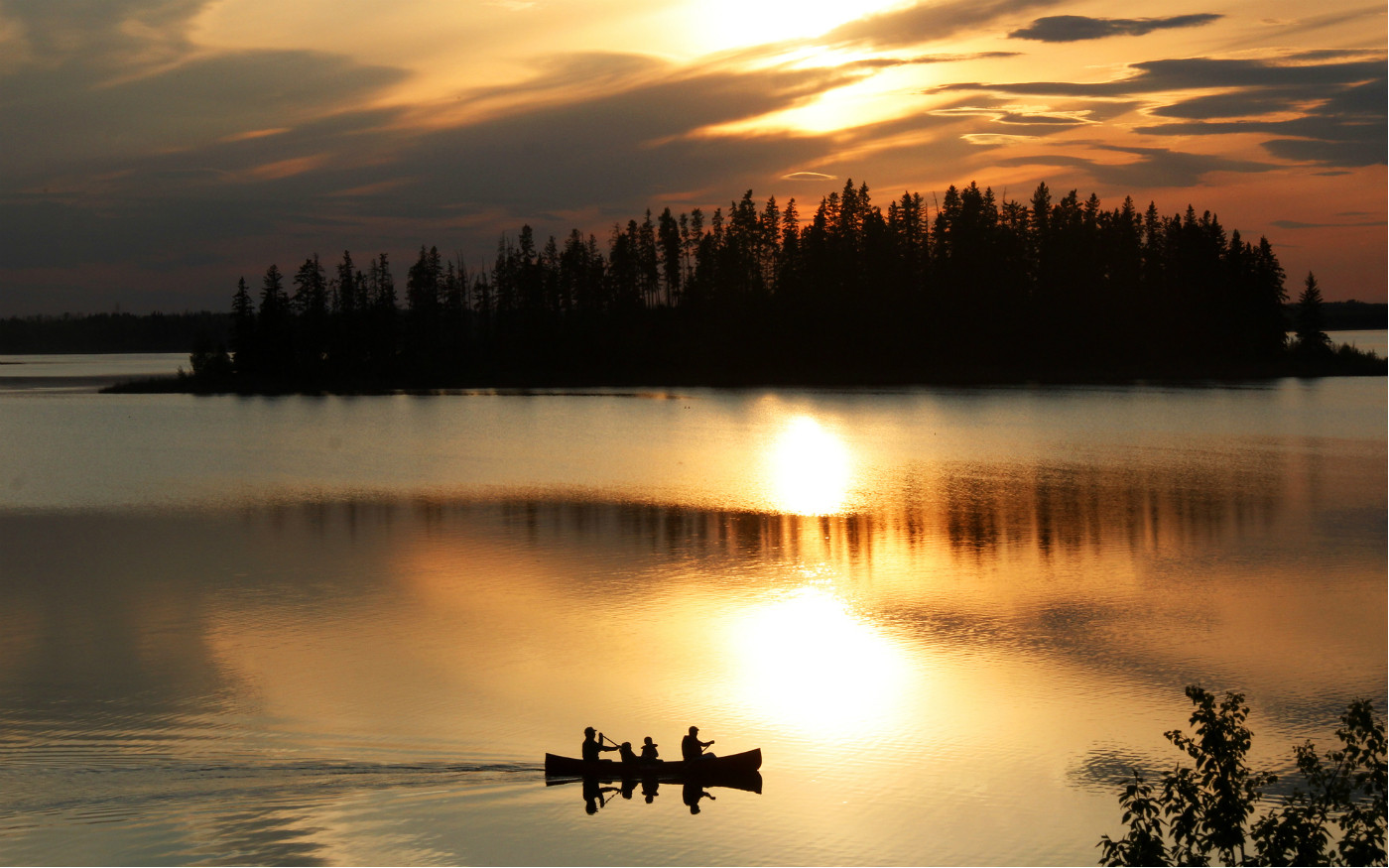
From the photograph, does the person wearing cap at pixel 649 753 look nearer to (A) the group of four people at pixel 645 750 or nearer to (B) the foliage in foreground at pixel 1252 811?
(A) the group of four people at pixel 645 750

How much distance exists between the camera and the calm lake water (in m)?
16.0

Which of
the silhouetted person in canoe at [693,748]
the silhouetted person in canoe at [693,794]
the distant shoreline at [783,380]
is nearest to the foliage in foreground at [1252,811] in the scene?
the silhouetted person in canoe at [693,794]


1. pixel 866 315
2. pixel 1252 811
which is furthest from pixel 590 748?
pixel 866 315

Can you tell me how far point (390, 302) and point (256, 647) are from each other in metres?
136

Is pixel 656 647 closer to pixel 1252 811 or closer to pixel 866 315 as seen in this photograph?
pixel 1252 811

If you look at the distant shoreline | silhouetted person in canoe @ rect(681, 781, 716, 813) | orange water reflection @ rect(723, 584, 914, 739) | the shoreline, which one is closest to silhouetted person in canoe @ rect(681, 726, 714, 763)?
silhouetted person in canoe @ rect(681, 781, 716, 813)

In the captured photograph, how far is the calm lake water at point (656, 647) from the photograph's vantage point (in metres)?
16.0

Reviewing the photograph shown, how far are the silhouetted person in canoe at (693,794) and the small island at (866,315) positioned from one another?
125519mm

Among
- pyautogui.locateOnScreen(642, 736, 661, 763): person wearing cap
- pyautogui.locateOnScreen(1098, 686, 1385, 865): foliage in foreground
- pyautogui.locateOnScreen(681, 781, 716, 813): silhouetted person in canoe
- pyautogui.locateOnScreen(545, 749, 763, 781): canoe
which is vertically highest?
pyautogui.locateOnScreen(1098, 686, 1385, 865): foliage in foreground

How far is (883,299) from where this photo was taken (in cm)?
14475

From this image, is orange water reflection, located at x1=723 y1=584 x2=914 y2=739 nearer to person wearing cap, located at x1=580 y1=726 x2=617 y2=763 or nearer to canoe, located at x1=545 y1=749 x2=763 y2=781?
canoe, located at x1=545 y1=749 x2=763 y2=781

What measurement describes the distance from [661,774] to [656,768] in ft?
0.40

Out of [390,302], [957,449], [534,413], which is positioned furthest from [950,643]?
[390,302]

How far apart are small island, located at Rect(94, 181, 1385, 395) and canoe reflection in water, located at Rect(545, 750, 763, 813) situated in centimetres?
12547
